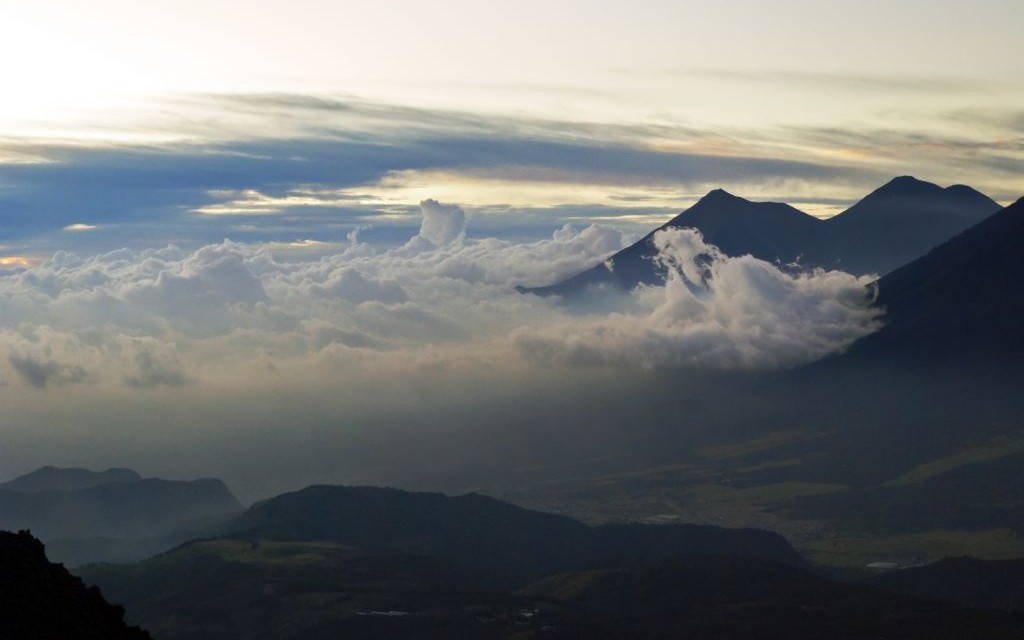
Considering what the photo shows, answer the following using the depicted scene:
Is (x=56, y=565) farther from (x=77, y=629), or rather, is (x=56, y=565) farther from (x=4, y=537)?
(x=77, y=629)

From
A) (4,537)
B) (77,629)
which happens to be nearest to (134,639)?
(77,629)

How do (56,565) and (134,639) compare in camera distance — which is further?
(56,565)

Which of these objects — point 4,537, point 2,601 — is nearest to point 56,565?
point 4,537

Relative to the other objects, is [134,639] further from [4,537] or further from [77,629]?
[4,537]

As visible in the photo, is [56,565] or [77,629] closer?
[77,629]
